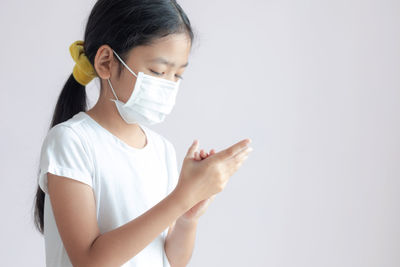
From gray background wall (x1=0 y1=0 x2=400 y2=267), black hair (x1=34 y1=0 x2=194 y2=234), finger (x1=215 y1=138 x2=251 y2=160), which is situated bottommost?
gray background wall (x1=0 y1=0 x2=400 y2=267)

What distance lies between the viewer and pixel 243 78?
188cm

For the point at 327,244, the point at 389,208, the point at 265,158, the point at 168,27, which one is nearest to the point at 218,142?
the point at 265,158

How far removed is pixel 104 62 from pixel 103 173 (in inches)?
8.4

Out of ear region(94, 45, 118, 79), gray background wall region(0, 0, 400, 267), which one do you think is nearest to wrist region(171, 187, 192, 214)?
ear region(94, 45, 118, 79)

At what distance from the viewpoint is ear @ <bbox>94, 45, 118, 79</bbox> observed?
1.00m

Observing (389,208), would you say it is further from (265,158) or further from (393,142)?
(265,158)

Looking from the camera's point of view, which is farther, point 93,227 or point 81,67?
point 81,67

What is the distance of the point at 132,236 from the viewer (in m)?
0.88

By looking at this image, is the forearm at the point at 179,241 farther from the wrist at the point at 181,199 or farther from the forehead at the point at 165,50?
the forehead at the point at 165,50

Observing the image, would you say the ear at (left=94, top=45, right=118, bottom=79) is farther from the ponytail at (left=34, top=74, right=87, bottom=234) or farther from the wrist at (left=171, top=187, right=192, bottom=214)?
the wrist at (left=171, top=187, right=192, bottom=214)

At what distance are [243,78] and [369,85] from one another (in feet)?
1.55

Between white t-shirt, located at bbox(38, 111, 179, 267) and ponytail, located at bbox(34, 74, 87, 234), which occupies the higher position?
ponytail, located at bbox(34, 74, 87, 234)

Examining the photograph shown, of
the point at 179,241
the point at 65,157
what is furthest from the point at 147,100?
the point at 179,241

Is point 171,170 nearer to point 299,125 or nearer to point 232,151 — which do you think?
point 232,151
